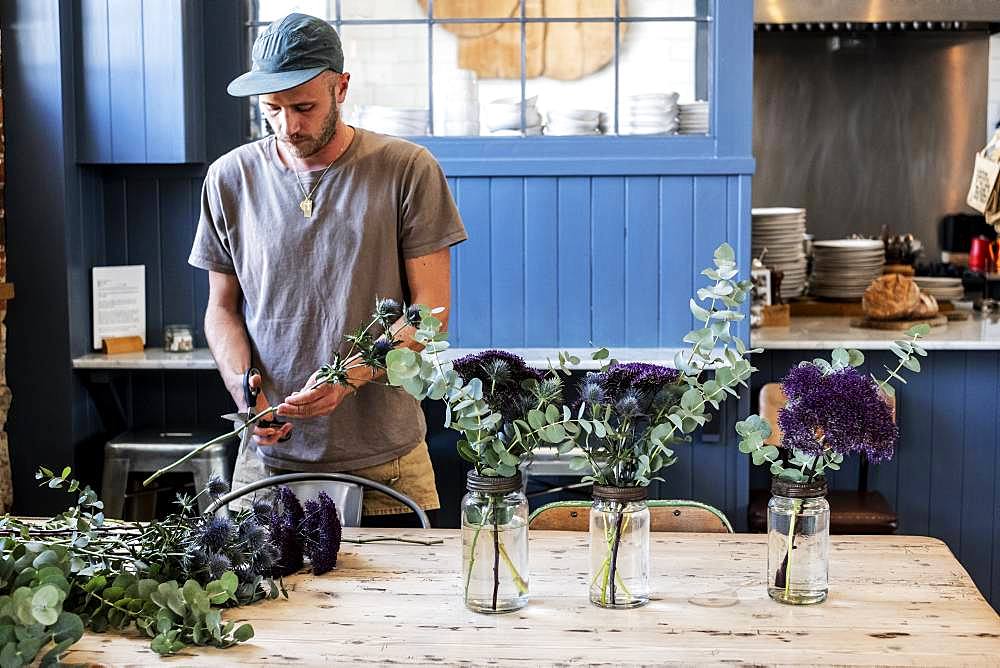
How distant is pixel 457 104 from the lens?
409 cm

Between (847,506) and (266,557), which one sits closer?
(266,557)

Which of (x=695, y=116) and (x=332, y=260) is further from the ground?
(x=695, y=116)

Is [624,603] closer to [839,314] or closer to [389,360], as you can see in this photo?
[389,360]

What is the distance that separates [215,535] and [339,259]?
1.05m

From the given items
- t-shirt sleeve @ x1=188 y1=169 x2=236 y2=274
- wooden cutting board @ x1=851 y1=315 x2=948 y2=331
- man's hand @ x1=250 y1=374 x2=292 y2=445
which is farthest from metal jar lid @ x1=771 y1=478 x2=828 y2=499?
wooden cutting board @ x1=851 y1=315 x2=948 y2=331

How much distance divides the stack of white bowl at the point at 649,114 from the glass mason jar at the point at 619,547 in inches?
89.2

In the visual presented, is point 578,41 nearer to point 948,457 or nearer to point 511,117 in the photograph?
point 511,117

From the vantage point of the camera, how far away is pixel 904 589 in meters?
2.11

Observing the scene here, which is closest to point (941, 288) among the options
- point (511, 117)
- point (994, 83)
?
point (511, 117)

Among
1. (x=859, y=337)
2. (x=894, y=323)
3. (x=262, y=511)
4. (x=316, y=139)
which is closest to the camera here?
(x=262, y=511)

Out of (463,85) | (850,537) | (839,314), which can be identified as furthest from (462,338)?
(850,537)

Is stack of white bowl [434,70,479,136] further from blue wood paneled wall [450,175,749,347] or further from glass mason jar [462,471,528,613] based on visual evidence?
glass mason jar [462,471,528,613]

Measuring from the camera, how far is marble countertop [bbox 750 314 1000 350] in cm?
404

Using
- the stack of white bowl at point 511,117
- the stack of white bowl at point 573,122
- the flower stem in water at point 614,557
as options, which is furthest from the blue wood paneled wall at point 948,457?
the flower stem in water at point 614,557
